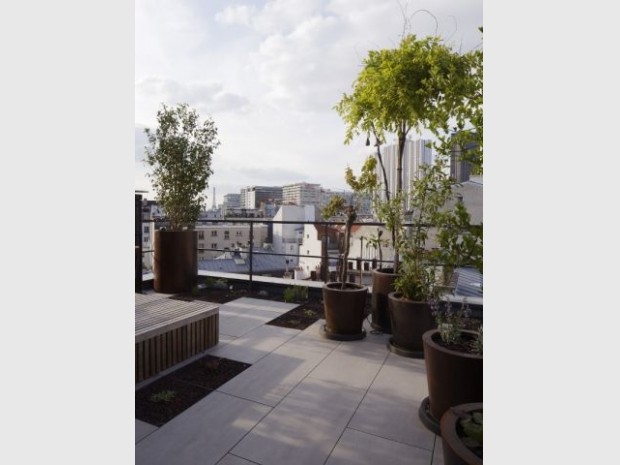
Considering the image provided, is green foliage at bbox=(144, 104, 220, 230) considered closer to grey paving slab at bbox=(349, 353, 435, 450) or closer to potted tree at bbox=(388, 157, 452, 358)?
potted tree at bbox=(388, 157, 452, 358)

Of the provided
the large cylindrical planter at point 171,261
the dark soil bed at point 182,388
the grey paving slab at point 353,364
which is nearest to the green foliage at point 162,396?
the dark soil bed at point 182,388

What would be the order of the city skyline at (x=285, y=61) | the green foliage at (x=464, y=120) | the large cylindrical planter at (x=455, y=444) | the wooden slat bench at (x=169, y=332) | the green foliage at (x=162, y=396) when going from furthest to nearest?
the city skyline at (x=285, y=61) → the wooden slat bench at (x=169, y=332) → the green foliage at (x=162, y=396) → the green foliage at (x=464, y=120) → the large cylindrical planter at (x=455, y=444)

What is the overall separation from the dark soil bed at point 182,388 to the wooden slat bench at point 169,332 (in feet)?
0.34

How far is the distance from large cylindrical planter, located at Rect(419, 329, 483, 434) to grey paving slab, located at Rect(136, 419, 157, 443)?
1.47 meters

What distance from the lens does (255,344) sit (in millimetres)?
3203

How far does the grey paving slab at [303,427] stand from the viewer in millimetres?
1765

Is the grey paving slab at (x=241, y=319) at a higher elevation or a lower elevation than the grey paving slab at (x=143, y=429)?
higher

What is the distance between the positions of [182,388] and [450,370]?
166 cm

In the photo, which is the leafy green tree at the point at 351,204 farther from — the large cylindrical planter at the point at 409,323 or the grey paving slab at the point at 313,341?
the large cylindrical planter at the point at 409,323
